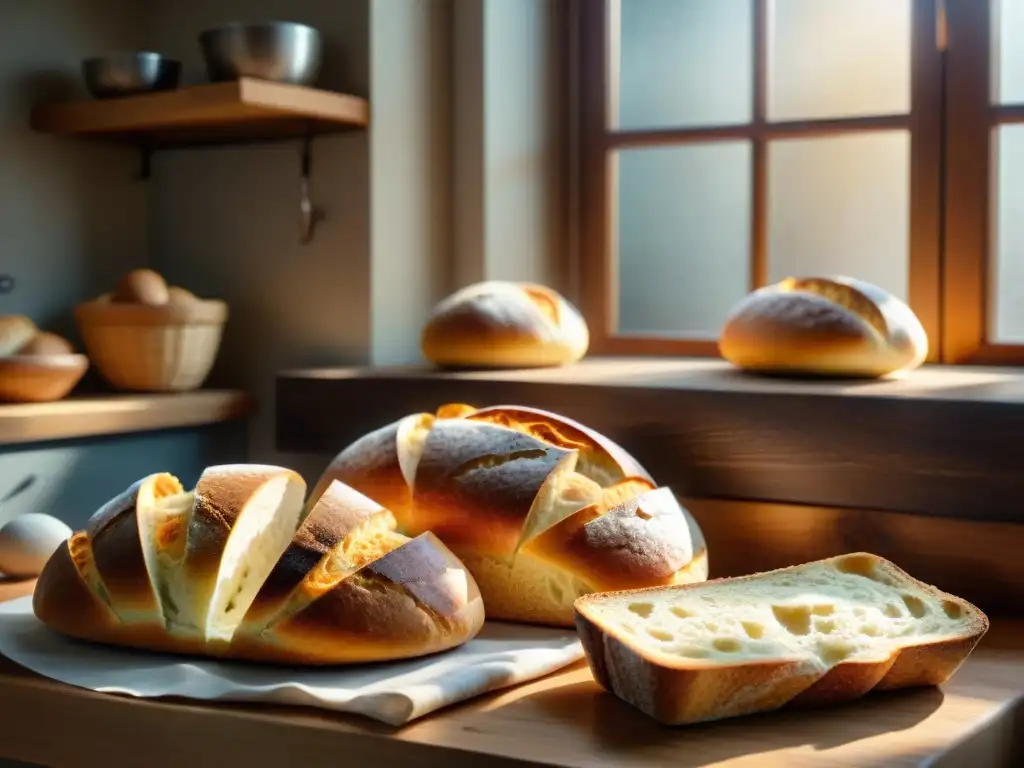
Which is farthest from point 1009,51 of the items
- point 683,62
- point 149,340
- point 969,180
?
point 149,340

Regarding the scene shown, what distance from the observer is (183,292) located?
208 centimetres

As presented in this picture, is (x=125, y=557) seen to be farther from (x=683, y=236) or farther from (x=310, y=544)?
(x=683, y=236)

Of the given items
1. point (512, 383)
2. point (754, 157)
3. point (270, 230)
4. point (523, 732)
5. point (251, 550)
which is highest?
point (754, 157)

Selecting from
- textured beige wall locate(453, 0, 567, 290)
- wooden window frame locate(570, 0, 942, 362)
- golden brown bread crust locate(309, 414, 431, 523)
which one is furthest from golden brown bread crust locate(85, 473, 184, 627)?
wooden window frame locate(570, 0, 942, 362)

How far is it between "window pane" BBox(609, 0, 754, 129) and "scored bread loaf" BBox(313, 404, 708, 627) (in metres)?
1.01

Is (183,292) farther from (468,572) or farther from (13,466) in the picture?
(468,572)

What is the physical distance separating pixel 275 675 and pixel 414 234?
115cm

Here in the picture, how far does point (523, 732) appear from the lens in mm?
1017

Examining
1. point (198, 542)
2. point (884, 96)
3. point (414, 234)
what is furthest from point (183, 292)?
point (884, 96)

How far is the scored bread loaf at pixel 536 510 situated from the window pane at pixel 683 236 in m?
0.90

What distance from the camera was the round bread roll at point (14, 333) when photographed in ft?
6.19

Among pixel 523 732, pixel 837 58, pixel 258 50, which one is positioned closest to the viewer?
pixel 523 732

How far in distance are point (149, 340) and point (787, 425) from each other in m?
1.02

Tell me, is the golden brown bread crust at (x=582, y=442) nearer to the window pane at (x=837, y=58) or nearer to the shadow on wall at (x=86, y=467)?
the shadow on wall at (x=86, y=467)
